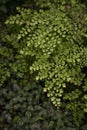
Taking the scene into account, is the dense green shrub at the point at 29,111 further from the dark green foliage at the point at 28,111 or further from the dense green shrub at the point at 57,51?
the dense green shrub at the point at 57,51

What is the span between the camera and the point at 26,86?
333 centimetres

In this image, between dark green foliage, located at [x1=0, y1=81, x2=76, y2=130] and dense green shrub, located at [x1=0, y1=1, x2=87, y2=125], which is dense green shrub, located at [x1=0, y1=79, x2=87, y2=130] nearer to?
dark green foliage, located at [x1=0, y1=81, x2=76, y2=130]

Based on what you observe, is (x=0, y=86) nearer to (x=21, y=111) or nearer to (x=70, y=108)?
(x=21, y=111)

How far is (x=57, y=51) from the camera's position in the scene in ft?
9.38

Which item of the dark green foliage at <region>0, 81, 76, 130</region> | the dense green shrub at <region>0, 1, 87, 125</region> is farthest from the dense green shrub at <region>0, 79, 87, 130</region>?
the dense green shrub at <region>0, 1, 87, 125</region>

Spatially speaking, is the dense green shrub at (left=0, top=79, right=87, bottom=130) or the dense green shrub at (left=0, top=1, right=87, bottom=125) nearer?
the dense green shrub at (left=0, top=1, right=87, bottom=125)

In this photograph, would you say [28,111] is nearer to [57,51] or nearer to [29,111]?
[29,111]

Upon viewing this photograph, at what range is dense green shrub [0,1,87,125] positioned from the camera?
278cm

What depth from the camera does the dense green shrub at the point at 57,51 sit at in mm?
2775

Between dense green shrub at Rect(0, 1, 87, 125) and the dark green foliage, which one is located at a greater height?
dense green shrub at Rect(0, 1, 87, 125)

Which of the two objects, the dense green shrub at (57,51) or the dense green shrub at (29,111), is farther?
the dense green shrub at (29,111)

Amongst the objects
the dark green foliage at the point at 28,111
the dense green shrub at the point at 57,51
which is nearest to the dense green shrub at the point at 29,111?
the dark green foliage at the point at 28,111

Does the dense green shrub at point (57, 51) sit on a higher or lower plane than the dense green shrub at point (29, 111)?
higher

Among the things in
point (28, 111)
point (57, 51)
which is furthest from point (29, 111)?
point (57, 51)
